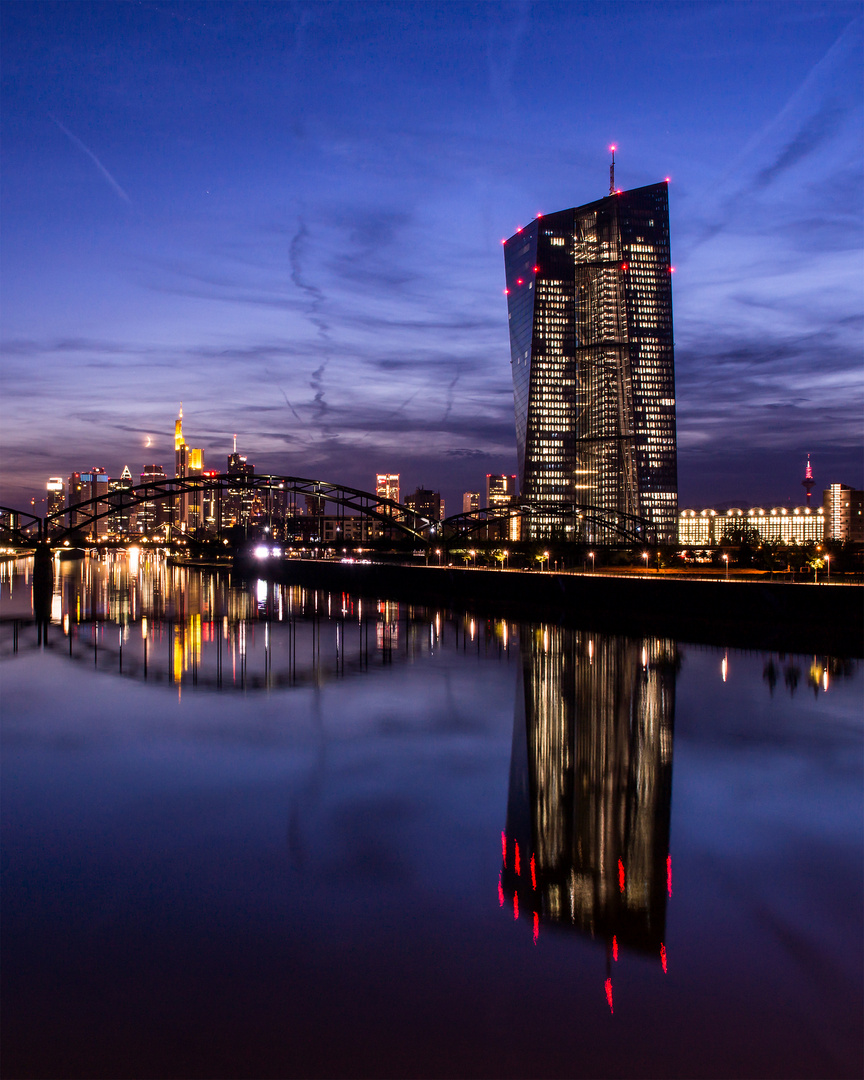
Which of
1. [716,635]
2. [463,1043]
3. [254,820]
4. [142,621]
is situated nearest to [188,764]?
[254,820]

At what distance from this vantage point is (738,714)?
2167cm

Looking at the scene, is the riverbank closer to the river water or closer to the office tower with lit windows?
the river water

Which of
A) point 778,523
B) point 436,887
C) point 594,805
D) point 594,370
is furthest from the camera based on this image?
point 778,523

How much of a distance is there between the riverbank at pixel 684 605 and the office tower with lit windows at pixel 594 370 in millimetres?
111634

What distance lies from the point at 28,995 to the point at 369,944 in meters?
3.37

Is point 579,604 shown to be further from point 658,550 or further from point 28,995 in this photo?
point 28,995

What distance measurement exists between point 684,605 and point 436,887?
37.6 m

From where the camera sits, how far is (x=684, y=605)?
45.5 metres

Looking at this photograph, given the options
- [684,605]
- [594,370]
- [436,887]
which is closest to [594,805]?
[436,887]

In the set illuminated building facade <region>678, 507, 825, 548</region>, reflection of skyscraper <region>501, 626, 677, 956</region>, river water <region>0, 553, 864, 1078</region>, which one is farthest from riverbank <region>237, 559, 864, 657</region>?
illuminated building facade <region>678, 507, 825, 548</region>

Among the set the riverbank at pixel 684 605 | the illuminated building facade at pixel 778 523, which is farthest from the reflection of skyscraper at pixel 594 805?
the illuminated building facade at pixel 778 523

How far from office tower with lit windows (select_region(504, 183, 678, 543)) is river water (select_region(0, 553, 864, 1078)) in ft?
518

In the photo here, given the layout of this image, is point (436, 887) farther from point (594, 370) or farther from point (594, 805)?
point (594, 370)

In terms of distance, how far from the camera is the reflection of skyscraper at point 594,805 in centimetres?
991
